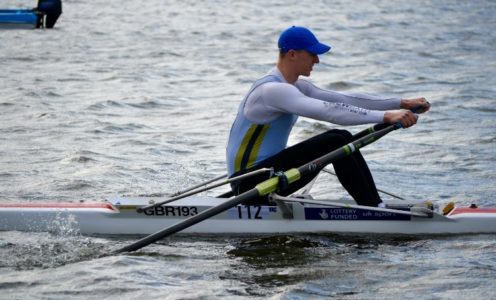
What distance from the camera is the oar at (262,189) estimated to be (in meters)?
8.20

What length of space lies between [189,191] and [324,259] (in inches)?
55.1

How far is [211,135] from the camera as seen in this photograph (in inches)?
571

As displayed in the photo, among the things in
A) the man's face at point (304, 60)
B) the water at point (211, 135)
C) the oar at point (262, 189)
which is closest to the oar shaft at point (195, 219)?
the oar at point (262, 189)

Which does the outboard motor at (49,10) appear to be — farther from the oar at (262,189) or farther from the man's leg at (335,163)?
the oar at (262,189)

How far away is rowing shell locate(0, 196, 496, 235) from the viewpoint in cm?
907

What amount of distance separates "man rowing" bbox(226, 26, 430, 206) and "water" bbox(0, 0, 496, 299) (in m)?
0.62

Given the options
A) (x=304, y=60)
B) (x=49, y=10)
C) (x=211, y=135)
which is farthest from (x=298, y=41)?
(x=49, y=10)

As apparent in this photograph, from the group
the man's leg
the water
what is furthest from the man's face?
the water

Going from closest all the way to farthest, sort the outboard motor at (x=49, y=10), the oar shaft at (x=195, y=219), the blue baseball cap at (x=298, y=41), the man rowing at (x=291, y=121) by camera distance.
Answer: the oar shaft at (x=195, y=219) < the man rowing at (x=291, y=121) < the blue baseball cap at (x=298, y=41) < the outboard motor at (x=49, y=10)

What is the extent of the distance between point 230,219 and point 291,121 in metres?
1.01

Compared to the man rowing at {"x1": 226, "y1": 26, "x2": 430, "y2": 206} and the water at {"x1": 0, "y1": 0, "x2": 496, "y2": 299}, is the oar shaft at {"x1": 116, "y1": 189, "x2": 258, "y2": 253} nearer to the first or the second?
the water at {"x1": 0, "y1": 0, "x2": 496, "y2": 299}

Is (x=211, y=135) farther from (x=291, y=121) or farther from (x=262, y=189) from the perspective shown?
(x=262, y=189)

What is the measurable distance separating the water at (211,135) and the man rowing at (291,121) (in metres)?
0.62

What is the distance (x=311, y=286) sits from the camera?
8.04 meters
